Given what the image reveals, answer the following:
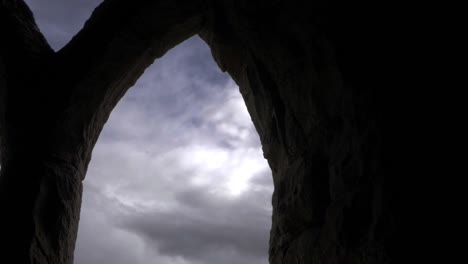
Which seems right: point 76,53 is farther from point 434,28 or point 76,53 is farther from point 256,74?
point 434,28

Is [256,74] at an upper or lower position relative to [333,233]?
upper

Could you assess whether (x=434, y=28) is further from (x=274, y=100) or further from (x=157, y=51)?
(x=157, y=51)

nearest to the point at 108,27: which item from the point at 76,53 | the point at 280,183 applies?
the point at 76,53

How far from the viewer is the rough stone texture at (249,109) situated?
321 cm

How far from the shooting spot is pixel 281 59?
14.4 ft

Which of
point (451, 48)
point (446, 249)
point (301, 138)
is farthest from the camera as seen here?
point (301, 138)

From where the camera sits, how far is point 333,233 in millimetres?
3254

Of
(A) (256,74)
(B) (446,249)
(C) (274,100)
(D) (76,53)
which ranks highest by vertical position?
(D) (76,53)

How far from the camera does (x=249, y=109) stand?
5887 mm

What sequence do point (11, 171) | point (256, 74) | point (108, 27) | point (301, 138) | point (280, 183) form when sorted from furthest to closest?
point (108, 27) → point (11, 171) → point (256, 74) → point (280, 183) → point (301, 138)

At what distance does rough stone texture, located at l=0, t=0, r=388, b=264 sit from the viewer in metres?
3.21

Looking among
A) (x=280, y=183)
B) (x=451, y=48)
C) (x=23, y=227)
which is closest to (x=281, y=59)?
(x=280, y=183)

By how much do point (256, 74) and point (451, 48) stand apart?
2.38 meters

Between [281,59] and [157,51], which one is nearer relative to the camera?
[281,59]
